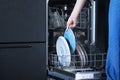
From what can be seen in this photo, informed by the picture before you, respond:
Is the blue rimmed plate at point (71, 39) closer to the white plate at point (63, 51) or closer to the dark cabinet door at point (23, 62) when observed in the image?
the white plate at point (63, 51)

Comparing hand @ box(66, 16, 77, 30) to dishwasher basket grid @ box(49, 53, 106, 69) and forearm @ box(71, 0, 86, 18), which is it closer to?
forearm @ box(71, 0, 86, 18)

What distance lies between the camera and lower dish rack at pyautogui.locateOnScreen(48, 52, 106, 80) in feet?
4.21

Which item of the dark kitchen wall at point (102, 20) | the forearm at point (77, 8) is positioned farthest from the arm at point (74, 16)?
the dark kitchen wall at point (102, 20)

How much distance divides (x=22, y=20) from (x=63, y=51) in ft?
0.98

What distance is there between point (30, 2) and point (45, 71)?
15.9 inches

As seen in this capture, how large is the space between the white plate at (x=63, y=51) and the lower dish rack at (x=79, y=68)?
22mm

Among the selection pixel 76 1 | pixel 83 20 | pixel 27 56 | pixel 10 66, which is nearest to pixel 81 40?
pixel 83 20

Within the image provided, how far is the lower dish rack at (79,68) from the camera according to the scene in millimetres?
1284

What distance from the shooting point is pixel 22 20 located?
1390 mm

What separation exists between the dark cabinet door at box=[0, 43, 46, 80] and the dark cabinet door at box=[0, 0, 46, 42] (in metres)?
0.05

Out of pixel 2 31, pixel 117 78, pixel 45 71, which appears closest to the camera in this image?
pixel 117 78

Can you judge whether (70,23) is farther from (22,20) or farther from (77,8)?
(22,20)

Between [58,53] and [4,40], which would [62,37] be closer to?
[58,53]

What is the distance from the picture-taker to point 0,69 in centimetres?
139
